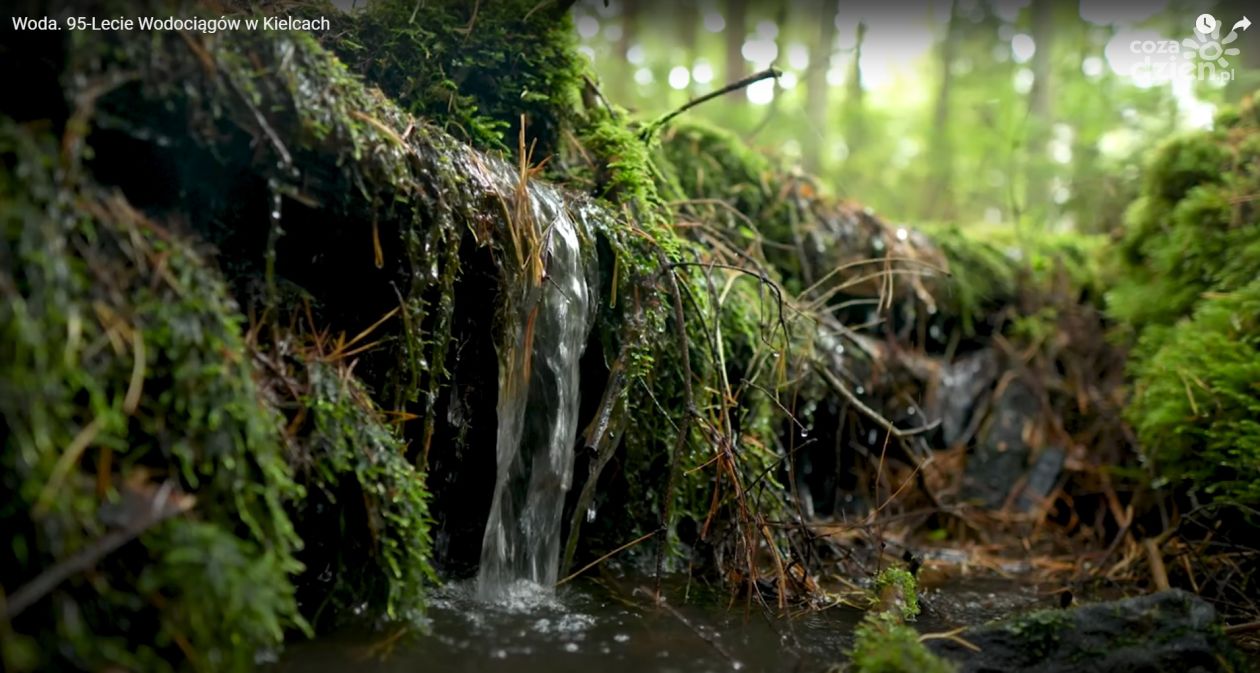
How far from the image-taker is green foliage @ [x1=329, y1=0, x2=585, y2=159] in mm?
3127

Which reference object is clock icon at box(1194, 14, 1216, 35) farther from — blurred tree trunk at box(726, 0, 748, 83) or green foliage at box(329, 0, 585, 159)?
blurred tree trunk at box(726, 0, 748, 83)

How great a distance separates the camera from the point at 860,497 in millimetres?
4867

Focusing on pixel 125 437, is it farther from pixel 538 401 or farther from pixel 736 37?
pixel 736 37

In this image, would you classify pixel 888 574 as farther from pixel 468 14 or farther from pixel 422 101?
pixel 468 14

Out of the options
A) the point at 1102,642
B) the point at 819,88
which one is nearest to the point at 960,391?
the point at 1102,642

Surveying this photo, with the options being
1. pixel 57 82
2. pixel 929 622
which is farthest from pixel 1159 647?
pixel 57 82

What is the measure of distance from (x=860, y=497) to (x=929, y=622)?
1978mm

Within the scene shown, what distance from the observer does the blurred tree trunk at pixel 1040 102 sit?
34.3 ft

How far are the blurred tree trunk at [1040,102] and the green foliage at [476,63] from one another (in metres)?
8.57

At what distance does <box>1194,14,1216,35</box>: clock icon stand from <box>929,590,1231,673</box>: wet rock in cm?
500

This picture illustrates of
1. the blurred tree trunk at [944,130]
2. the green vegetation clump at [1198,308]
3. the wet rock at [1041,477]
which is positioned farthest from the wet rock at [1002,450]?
the blurred tree trunk at [944,130]

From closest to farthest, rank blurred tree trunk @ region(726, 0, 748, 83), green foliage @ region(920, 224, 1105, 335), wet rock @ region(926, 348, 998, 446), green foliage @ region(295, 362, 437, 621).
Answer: green foliage @ region(295, 362, 437, 621), wet rock @ region(926, 348, 998, 446), green foliage @ region(920, 224, 1105, 335), blurred tree trunk @ region(726, 0, 748, 83)

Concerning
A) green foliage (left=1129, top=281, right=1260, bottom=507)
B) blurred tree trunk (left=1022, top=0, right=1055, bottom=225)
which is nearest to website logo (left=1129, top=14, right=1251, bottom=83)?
green foliage (left=1129, top=281, right=1260, bottom=507)

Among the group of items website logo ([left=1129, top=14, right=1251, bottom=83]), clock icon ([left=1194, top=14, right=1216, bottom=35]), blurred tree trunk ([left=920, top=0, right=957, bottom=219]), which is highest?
blurred tree trunk ([left=920, top=0, right=957, bottom=219])
